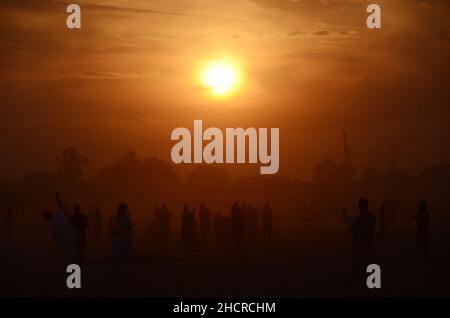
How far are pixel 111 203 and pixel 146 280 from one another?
67.1 meters

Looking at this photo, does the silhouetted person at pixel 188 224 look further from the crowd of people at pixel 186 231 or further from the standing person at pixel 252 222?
the standing person at pixel 252 222

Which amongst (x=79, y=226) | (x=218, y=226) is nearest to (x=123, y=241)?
(x=79, y=226)

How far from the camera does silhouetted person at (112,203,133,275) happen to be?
18.7m

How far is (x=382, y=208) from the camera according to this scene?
2861 cm

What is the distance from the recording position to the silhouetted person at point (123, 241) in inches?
737

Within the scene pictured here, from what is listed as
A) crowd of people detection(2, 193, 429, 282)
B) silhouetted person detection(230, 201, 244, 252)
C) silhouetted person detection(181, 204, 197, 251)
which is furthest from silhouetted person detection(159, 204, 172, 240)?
silhouetted person detection(230, 201, 244, 252)

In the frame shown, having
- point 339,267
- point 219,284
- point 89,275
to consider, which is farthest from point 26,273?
point 339,267

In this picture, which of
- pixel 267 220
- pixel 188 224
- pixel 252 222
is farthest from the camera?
pixel 252 222

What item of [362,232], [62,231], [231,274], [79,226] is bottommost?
[231,274]

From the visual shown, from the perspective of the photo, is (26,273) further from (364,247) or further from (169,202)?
(169,202)

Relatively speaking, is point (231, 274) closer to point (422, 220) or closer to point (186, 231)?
Answer: point (422, 220)

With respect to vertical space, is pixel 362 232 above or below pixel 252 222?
below

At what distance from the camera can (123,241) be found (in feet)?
62.1

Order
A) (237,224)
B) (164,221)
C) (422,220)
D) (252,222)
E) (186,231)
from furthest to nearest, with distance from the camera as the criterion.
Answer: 1. (252,222)
2. (164,221)
3. (186,231)
4. (237,224)
5. (422,220)
